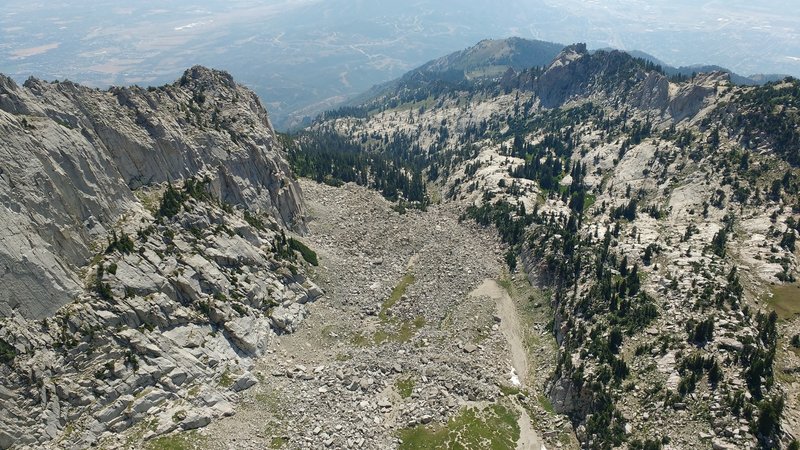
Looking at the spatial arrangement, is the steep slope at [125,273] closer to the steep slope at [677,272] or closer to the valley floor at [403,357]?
the valley floor at [403,357]

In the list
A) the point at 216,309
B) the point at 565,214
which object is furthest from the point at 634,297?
the point at 216,309

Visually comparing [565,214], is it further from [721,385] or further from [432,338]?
[721,385]

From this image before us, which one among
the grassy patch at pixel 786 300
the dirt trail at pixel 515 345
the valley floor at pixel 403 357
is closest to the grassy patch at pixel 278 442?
the valley floor at pixel 403 357

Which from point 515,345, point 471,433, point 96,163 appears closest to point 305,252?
point 96,163

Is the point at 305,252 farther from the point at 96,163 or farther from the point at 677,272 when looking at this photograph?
the point at 677,272

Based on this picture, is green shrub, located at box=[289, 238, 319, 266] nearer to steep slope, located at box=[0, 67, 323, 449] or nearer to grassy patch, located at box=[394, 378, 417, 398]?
steep slope, located at box=[0, 67, 323, 449]

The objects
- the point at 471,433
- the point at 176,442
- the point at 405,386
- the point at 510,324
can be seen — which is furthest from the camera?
the point at 510,324

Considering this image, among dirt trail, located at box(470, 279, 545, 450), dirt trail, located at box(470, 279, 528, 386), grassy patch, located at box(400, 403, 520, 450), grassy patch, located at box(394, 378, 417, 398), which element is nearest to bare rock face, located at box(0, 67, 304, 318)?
grassy patch, located at box(394, 378, 417, 398)
